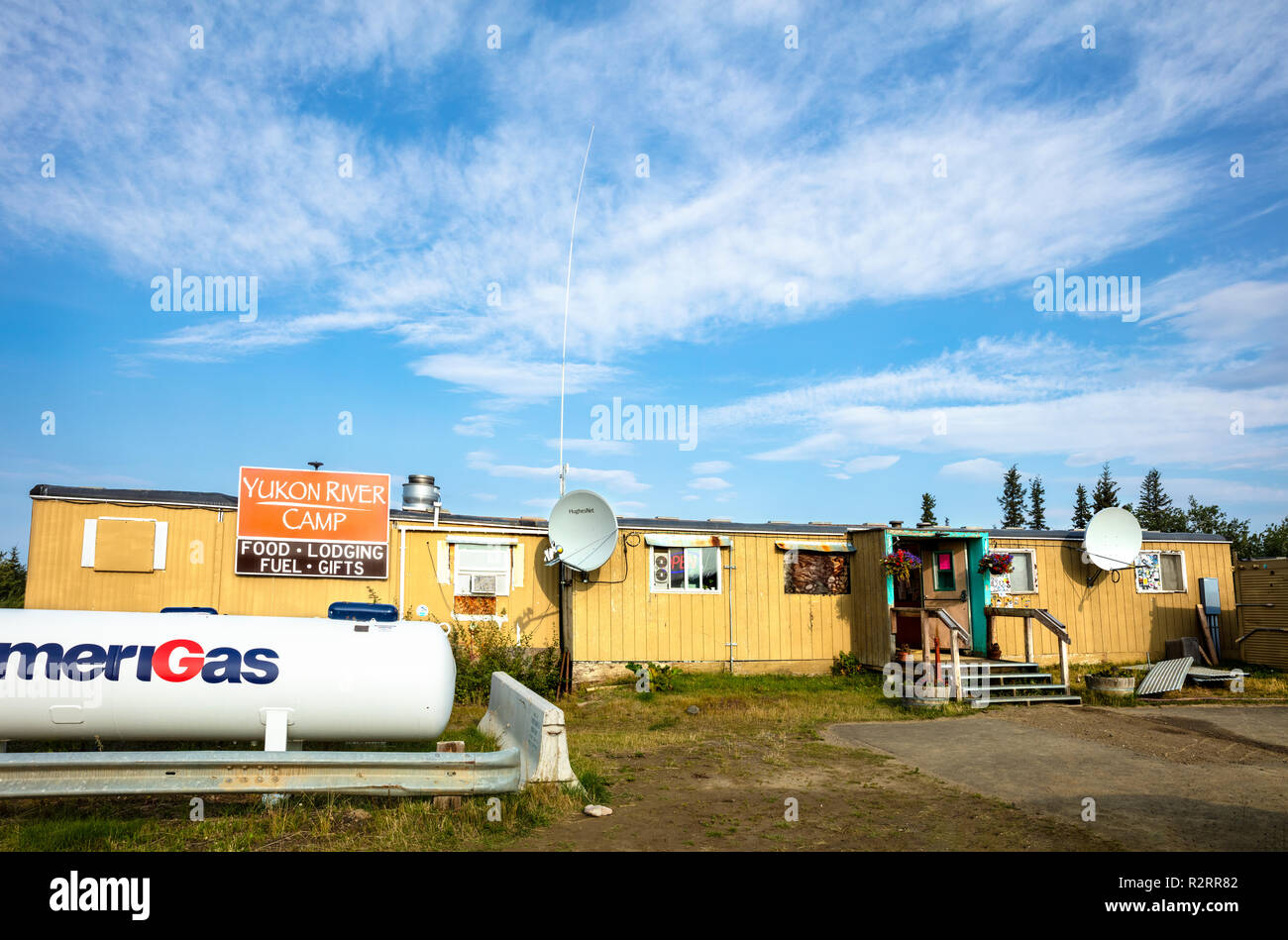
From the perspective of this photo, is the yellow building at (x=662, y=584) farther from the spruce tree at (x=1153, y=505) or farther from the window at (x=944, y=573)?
the spruce tree at (x=1153, y=505)

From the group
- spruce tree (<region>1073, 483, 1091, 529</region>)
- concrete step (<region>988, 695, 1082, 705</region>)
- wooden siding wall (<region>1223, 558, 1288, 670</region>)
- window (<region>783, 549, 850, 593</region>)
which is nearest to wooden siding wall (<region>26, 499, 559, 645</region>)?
window (<region>783, 549, 850, 593</region>)

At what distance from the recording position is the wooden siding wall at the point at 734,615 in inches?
661

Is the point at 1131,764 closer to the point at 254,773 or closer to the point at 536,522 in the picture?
the point at 254,773

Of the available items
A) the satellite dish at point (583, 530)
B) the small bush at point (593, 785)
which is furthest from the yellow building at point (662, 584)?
the small bush at point (593, 785)

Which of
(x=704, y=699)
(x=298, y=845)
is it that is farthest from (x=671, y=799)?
(x=704, y=699)

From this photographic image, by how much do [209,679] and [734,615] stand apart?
11565mm

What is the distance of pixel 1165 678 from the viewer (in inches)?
615

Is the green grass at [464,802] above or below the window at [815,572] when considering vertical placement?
below

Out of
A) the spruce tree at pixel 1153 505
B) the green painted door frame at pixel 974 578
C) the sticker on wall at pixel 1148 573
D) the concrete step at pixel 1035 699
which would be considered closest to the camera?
the concrete step at pixel 1035 699

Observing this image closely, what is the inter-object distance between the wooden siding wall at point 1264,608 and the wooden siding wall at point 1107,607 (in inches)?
20.4

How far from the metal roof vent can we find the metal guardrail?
420 inches

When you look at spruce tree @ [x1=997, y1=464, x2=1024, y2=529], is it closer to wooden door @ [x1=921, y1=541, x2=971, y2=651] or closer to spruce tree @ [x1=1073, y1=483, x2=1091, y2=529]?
spruce tree @ [x1=1073, y1=483, x2=1091, y2=529]

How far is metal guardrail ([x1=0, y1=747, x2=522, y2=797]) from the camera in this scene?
6.47 metres

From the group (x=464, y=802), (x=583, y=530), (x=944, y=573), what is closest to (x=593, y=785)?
(x=464, y=802)
